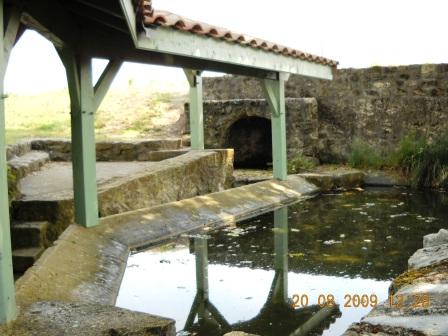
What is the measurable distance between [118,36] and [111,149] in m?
6.67

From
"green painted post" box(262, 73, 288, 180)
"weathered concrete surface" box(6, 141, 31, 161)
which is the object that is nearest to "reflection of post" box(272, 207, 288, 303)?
"green painted post" box(262, 73, 288, 180)

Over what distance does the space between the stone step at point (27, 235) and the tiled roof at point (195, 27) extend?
7.12 feet

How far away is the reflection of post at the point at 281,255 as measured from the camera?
4.43m

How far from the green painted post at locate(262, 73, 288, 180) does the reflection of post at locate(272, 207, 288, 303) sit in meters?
1.83

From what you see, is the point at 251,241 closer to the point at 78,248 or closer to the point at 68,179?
the point at 78,248

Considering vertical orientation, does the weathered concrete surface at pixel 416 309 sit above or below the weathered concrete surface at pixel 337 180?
above

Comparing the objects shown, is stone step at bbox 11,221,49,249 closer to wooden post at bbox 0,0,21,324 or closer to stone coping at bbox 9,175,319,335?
stone coping at bbox 9,175,319,335

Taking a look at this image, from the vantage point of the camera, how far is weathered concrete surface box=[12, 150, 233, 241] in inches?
216

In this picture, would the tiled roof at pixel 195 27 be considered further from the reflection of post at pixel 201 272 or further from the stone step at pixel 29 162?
the stone step at pixel 29 162

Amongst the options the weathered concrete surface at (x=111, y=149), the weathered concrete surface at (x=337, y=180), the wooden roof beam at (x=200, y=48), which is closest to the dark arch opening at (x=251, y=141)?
the weathered concrete surface at (x=111, y=149)

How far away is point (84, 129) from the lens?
5496 millimetres

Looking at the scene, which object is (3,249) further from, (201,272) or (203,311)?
(201,272)

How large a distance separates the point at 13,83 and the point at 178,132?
13.9 metres
